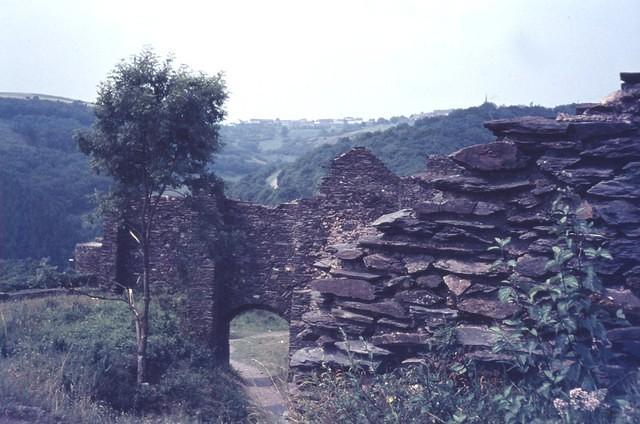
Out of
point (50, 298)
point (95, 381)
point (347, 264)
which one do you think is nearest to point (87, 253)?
point (50, 298)

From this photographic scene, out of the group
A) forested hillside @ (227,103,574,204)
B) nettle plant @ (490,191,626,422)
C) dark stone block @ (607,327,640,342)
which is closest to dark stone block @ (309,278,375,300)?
nettle plant @ (490,191,626,422)

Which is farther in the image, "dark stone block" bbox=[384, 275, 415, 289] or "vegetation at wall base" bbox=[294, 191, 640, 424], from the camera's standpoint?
"dark stone block" bbox=[384, 275, 415, 289]

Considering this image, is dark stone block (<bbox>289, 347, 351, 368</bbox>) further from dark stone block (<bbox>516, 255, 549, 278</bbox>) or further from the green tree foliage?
the green tree foliage

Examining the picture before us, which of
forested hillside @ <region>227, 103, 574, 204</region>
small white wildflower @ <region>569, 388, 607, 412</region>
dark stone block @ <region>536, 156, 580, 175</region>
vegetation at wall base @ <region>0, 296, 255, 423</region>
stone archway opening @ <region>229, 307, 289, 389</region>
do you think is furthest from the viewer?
forested hillside @ <region>227, 103, 574, 204</region>

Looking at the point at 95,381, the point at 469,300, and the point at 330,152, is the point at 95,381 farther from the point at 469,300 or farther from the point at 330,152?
the point at 330,152

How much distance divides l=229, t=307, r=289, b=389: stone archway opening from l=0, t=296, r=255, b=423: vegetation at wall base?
1114mm

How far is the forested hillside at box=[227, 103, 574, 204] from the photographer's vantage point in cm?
3148

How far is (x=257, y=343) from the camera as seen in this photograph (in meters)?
21.9

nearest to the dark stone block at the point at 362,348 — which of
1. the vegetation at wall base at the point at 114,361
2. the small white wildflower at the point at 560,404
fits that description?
the small white wildflower at the point at 560,404

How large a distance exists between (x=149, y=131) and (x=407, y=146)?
2371 centimetres

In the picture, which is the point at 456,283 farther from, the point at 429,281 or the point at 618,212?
the point at 618,212

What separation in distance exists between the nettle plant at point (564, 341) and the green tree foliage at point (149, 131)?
29.7 ft

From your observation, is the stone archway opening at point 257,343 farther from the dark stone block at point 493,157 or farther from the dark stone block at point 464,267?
the dark stone block at point 493,157

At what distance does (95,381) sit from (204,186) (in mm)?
4982
